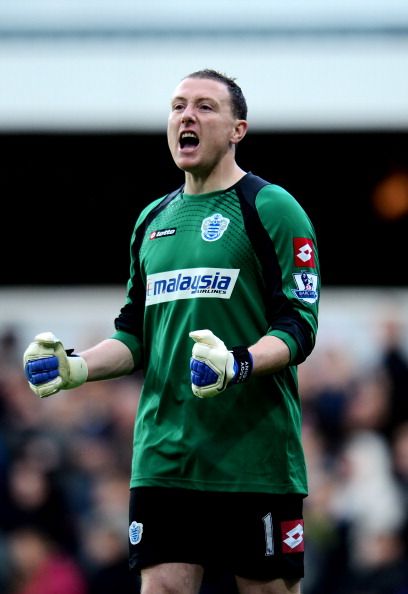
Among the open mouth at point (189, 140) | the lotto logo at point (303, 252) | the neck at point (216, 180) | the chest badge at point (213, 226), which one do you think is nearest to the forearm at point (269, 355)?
the lotto logo at point (303, 252)

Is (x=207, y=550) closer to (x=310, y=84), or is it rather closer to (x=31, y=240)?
(x=310, y=84)

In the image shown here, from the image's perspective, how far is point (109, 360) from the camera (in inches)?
195

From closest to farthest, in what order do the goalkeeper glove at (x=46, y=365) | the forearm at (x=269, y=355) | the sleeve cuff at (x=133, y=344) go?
the forearm at (x=269, y=355) < the goalkeeper glove at (x=46, y=365) < the sleeve cuff at (x=133, y=344)

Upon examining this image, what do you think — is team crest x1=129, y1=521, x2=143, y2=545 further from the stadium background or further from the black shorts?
the stadium background

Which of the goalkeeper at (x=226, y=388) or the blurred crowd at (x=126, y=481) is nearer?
the goalkeeper at (x=226, y=388)

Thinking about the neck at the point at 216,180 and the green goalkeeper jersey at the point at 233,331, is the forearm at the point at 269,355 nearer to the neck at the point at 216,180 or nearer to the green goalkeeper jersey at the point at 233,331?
the green goalkeeper jersey at the point at 233,331

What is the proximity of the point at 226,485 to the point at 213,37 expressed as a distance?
785cm

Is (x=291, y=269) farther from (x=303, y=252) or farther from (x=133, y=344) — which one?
(x=133, y=344)

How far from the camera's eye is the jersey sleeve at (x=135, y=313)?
5.05 meters

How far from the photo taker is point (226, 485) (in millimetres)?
4652

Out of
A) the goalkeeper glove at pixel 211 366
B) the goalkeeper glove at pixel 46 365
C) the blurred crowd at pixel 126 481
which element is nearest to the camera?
the goalkeeper glove at pixel 211 366

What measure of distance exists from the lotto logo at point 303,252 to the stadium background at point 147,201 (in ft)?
14.5

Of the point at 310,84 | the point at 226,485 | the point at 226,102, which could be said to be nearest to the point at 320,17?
the point at 310,84

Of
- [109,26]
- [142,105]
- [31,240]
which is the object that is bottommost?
[31,240]
